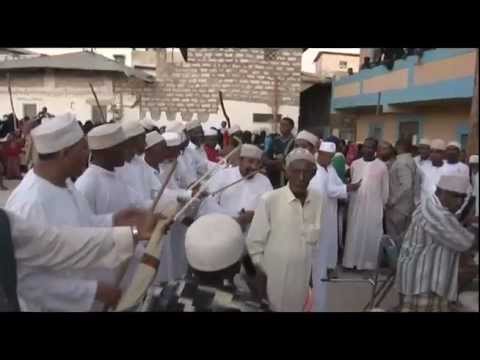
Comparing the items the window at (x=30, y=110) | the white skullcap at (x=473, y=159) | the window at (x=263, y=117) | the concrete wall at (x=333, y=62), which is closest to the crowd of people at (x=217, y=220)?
the white skullcap at (x=473, y=159)

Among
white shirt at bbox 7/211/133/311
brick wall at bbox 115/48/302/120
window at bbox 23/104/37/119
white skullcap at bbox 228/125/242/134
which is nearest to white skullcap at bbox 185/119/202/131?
brick wall at bbox 115/48/302/120

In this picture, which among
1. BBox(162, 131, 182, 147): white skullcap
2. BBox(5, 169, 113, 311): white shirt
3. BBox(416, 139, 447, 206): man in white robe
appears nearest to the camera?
BBox(5, 169, 113, 311): white shirt

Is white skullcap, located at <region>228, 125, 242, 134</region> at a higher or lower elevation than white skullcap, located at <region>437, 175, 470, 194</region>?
higher

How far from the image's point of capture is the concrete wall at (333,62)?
2.47m

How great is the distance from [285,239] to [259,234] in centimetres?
13

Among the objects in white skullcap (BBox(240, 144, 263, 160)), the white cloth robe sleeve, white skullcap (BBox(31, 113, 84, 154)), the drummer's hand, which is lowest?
the drummer's hand

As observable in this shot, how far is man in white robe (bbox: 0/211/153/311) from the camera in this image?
196cm

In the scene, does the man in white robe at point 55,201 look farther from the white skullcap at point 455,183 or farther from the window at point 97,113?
the window at point 97,113

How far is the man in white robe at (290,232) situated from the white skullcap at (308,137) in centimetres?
100

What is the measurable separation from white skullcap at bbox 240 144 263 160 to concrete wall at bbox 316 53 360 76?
33.8 inches

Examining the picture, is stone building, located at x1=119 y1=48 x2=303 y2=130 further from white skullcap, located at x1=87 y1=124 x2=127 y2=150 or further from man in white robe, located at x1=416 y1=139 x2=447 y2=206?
man in white robe, located at x1=416 y1=139 x2=447 y2=206

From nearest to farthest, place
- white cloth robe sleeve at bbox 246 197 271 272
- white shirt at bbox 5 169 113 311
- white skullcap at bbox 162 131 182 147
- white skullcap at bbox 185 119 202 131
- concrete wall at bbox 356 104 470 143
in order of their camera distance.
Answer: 1. white shirt at bbox 5 169 113 311
2. concrete wall at bbox 356 104 470 143
3. white cloth robe sleeve at bbox 246 197 271 272
4. white skullcap at bbox 162 131 182 147
5. white skullcap at bbox 185 119 202 131

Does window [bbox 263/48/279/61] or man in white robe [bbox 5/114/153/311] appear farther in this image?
window [bbox 263/48/279/61]
